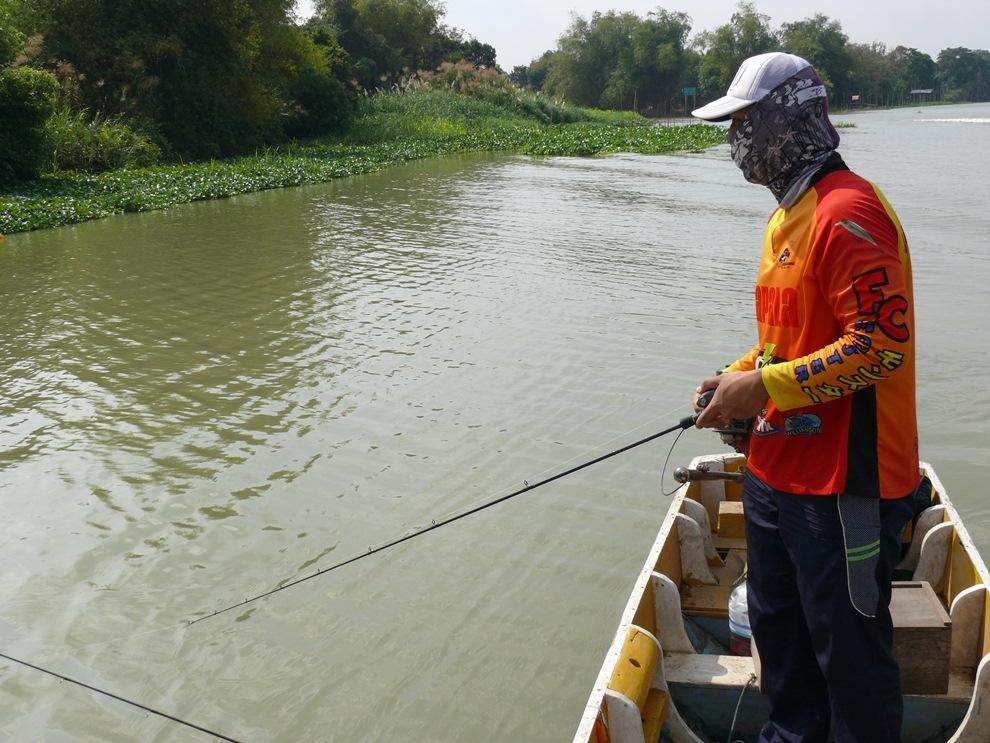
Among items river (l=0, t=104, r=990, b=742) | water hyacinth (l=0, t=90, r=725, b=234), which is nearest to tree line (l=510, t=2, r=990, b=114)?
water hyacinth (l=0, t=90, r=725, b=234)

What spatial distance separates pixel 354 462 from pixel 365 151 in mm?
26074

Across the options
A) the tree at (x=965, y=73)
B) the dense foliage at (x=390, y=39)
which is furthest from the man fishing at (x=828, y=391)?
the tree at (x=965, y=73)

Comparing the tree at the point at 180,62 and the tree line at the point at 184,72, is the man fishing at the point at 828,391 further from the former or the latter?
the tree at the point at 180,62

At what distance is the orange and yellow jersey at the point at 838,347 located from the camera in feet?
6.97

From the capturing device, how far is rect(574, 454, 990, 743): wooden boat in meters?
2.64

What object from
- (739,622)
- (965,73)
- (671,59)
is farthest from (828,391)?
(965,73)

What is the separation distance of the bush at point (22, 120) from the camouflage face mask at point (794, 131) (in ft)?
67.2

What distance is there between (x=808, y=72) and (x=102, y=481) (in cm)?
484

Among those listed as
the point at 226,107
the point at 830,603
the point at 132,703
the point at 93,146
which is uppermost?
the point at 226,107

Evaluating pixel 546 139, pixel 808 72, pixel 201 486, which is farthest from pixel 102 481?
pixel 546 139

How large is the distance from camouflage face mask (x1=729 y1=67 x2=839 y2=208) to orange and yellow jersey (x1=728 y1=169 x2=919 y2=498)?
0.25 feet

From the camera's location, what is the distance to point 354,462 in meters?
5.94

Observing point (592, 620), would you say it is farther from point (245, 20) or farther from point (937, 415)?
point (245, 20)

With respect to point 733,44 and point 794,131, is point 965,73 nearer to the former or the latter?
point 733,44
